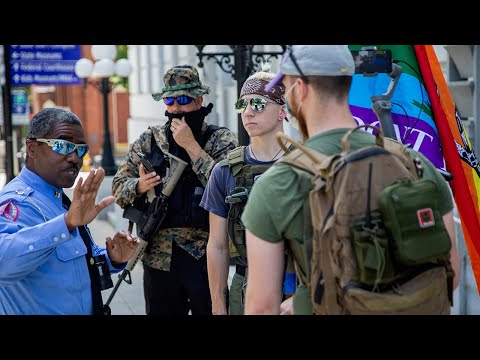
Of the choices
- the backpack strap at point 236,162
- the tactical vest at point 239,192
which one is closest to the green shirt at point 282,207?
the tactical vest at point 239,192

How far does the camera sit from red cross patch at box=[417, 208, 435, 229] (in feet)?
9.26

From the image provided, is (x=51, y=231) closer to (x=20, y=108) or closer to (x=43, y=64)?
(x=43, y=64)

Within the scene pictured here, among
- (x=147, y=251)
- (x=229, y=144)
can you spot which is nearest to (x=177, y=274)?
(x=147, y=251)

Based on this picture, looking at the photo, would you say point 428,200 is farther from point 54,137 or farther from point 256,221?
point 54,137

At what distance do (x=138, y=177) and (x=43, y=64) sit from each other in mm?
13791

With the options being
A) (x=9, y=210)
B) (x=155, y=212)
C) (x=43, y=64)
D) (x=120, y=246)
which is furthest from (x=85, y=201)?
(x=43, y=64)

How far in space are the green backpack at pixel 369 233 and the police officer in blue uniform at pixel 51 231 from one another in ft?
3.77

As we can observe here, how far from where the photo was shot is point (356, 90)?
5.53 m

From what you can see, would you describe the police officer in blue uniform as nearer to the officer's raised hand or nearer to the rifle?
the officer's raised hand

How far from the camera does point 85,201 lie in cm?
363

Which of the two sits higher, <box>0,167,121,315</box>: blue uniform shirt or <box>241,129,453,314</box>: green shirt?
<box>241,129,453,314</box>: green shirt

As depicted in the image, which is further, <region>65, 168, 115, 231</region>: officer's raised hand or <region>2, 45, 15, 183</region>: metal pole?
<region>2, 45, 15, 183</region>: metal pole

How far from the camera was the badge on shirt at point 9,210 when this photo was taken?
151 inches

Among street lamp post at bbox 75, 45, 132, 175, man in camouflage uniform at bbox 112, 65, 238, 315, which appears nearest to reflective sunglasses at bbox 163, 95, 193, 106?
man in camouflage uniform at bbox 112, 65, 238, 315
